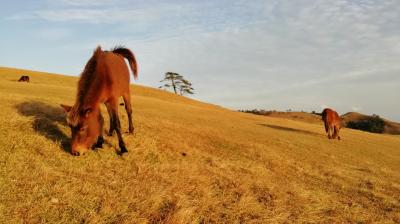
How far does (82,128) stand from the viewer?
422 inches

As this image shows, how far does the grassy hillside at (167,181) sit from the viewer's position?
8.62 m

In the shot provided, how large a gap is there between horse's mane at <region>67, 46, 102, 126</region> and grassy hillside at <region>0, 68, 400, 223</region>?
1.02 m

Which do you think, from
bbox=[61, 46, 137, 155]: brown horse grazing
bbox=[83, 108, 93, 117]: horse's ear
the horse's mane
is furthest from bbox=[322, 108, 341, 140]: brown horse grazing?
bbox=[83, 108, 93, 117]: horse's ear

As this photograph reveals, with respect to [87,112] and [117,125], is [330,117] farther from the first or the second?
[87,112]

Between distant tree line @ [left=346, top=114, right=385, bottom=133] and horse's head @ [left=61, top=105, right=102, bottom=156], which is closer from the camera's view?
horse's head @ [left=61, top=105, right=102, bottom=156]

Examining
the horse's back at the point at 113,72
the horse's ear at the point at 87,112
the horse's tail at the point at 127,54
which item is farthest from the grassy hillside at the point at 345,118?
the horse's ear at the point at 87,112

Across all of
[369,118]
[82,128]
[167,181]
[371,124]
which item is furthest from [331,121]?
[369,118]

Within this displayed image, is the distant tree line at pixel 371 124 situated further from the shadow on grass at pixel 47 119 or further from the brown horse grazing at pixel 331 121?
the shadow on grass at pixel 47 119

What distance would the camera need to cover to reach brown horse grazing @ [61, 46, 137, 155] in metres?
10.8

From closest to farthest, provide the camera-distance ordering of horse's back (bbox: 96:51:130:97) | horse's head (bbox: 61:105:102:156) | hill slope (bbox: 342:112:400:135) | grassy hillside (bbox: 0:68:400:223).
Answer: grassy hillside (bbox: 0:68:400:223) < horse's head (bbox: 61:105:102:156) < horse's back (bbox: 96:51:130:97) < hill slope (bbox: 342:112:400:135)

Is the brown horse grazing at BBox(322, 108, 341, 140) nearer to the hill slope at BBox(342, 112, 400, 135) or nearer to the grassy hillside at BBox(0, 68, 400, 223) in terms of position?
the grassy hillside at BBox(0, 68, 400, 223)

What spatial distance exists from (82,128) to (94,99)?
33.8 inches

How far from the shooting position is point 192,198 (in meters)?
10.1

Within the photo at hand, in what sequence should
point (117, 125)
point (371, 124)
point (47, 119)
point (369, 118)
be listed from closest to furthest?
point (117, 125) < point (47, 119) < point (371, 124) < point (369, 118)
